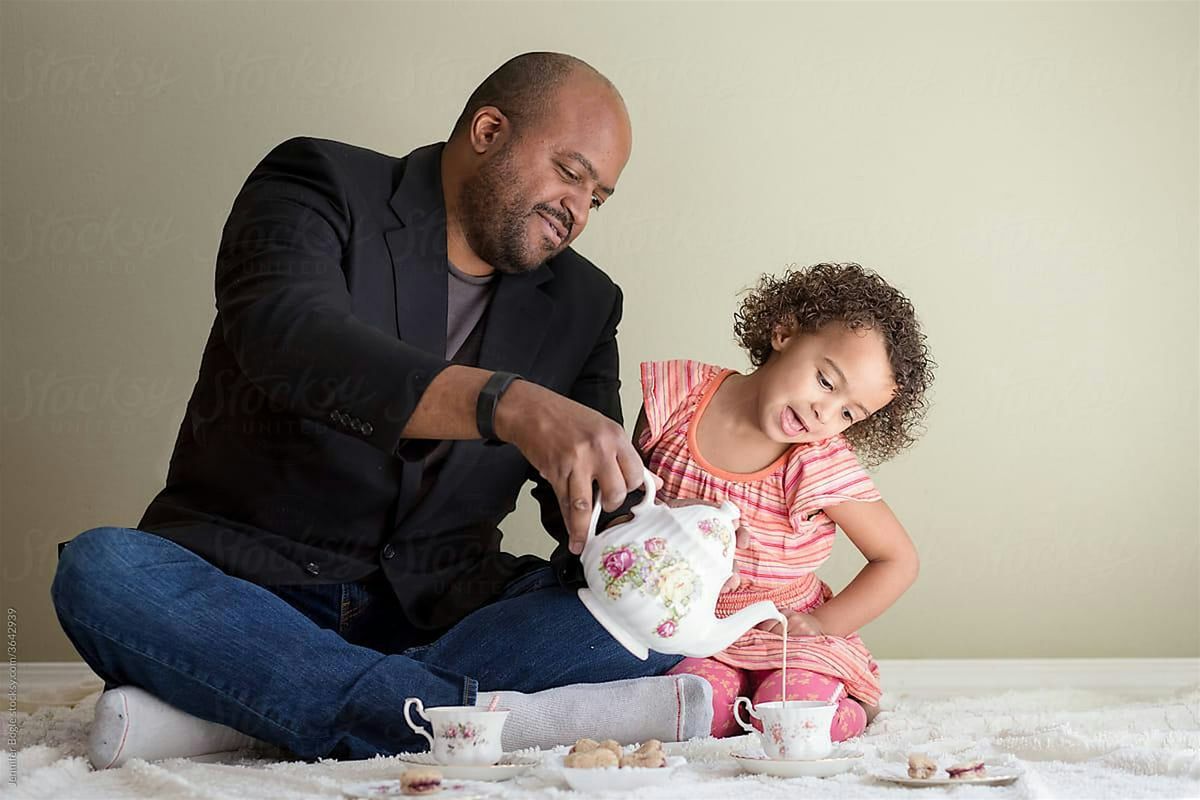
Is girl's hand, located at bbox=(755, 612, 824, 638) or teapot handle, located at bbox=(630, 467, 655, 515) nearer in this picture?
teapot handle, located at bbox=(630, 467, 655, 515)

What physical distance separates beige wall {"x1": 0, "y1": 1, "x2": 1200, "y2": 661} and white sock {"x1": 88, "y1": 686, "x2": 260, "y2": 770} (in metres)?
1.11

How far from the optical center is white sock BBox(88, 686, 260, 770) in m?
1.41

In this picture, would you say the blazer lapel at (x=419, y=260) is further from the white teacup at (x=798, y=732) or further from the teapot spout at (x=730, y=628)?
the white teacup at (x=798, y=732)

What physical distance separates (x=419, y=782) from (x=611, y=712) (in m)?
0.47

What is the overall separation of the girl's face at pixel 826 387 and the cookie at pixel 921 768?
2.39ft

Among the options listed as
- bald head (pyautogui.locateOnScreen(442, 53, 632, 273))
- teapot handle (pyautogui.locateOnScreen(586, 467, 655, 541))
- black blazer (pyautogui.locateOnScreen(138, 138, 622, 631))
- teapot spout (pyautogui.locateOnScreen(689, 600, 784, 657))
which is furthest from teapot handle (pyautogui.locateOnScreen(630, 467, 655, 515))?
bald head (pyautogui.locateOnScreen(442, 53, 632, 273))

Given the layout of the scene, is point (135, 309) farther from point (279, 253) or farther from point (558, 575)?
point (558, 575)

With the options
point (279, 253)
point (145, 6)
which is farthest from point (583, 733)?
point (145, 6)

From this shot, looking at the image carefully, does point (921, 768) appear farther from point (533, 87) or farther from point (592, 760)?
point (533, 87)

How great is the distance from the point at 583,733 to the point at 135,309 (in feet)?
4.83

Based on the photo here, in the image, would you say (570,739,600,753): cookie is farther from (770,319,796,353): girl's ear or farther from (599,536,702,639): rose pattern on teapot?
(770,319,796,353): girl's ear

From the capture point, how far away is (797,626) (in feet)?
6.42

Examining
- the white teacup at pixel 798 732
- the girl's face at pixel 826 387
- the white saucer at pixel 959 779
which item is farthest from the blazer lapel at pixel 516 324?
the white saucer at pixel 959 779

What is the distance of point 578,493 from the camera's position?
4.05 feet
